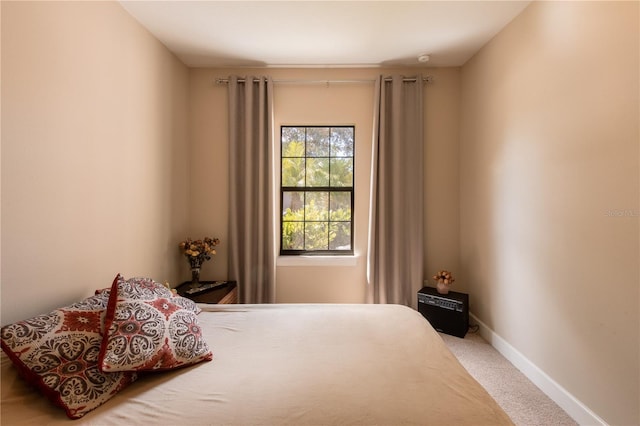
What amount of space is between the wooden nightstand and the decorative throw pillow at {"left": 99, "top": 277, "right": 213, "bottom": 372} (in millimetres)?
1169

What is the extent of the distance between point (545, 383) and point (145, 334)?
244 cm

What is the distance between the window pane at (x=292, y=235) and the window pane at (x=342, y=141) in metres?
0.90

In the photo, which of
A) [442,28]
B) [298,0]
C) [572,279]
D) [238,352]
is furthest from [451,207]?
[238,352]

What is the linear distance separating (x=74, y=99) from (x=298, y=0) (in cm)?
156

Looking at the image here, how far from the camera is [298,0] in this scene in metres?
2.03

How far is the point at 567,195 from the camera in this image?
178 cm

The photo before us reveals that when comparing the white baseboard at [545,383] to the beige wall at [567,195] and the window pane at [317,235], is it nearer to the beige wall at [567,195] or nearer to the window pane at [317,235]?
the beige wall at [567,195]

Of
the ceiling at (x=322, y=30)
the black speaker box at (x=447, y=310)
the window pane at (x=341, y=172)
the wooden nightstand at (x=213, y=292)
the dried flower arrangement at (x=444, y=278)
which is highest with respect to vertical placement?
the ceiling at (x=322, y=30)

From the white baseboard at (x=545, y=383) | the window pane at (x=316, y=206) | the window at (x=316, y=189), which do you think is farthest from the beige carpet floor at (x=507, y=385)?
the window pane at (x=316, y=206)

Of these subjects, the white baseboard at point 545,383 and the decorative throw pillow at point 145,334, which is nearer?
the decorative throw pillow at point 145,334

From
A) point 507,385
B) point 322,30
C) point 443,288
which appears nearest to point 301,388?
point 507,385

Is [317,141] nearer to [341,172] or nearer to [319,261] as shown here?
[341,172]

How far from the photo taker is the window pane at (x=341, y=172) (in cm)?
318

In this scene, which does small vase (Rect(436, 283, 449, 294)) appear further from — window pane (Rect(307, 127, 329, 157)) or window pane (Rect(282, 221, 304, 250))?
window pane (Rect(307, 127, 329, 157))
